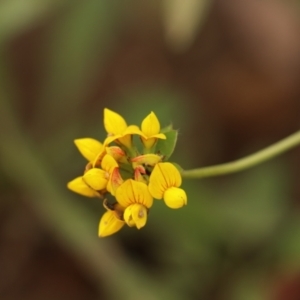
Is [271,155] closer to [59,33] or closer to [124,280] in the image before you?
[124,280]

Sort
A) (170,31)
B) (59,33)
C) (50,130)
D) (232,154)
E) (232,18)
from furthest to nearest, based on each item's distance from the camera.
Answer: (232,18), (232,154), (50,130), (59,33), (170,31)

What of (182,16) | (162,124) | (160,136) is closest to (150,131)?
(160,136)

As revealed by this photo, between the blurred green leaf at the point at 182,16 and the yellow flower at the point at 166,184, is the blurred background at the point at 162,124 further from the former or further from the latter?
the yellow flower at the point at 166,184

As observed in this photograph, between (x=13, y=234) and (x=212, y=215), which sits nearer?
(x=212, y=215)

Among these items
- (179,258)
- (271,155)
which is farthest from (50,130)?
(271,155)

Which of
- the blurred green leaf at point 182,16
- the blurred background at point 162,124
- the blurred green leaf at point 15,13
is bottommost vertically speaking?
the blurred background at point 162,124

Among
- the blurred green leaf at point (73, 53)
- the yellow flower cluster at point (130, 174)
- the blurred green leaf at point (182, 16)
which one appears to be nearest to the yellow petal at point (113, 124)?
the yellow flower cluster at point (130, 174)
